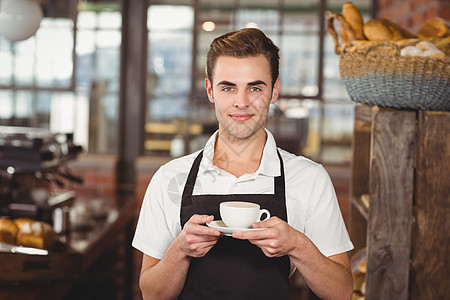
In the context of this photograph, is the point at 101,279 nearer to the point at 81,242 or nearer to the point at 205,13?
the point at 81,242

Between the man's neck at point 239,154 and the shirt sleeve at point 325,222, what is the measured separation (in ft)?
0.60

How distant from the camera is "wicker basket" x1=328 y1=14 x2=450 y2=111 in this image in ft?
5.88

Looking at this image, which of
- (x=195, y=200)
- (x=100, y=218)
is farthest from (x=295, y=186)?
(x=100, y=218)

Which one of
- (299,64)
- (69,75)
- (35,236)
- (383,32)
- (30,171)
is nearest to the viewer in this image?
(383,32)

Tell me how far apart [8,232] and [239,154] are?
A: 130 cm

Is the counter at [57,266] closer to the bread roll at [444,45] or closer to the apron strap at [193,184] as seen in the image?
the apron strap at [193,184]

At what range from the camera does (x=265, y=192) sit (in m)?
1.59

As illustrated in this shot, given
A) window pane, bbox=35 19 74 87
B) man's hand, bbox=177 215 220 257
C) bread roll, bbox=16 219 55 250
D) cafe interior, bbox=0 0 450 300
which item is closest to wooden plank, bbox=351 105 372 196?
man's hand, bbox=177 215 220 257

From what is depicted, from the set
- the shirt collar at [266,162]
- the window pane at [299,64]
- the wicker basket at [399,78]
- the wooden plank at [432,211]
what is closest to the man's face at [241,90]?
the shirt collar at [266,162]

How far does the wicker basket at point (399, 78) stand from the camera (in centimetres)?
179

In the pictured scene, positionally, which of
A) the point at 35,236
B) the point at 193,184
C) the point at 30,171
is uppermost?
the point at 193,184

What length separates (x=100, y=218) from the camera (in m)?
3.49

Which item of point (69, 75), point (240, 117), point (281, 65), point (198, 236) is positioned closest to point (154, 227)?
point (198, 236)

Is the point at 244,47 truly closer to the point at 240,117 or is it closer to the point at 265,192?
the point at 240,117
